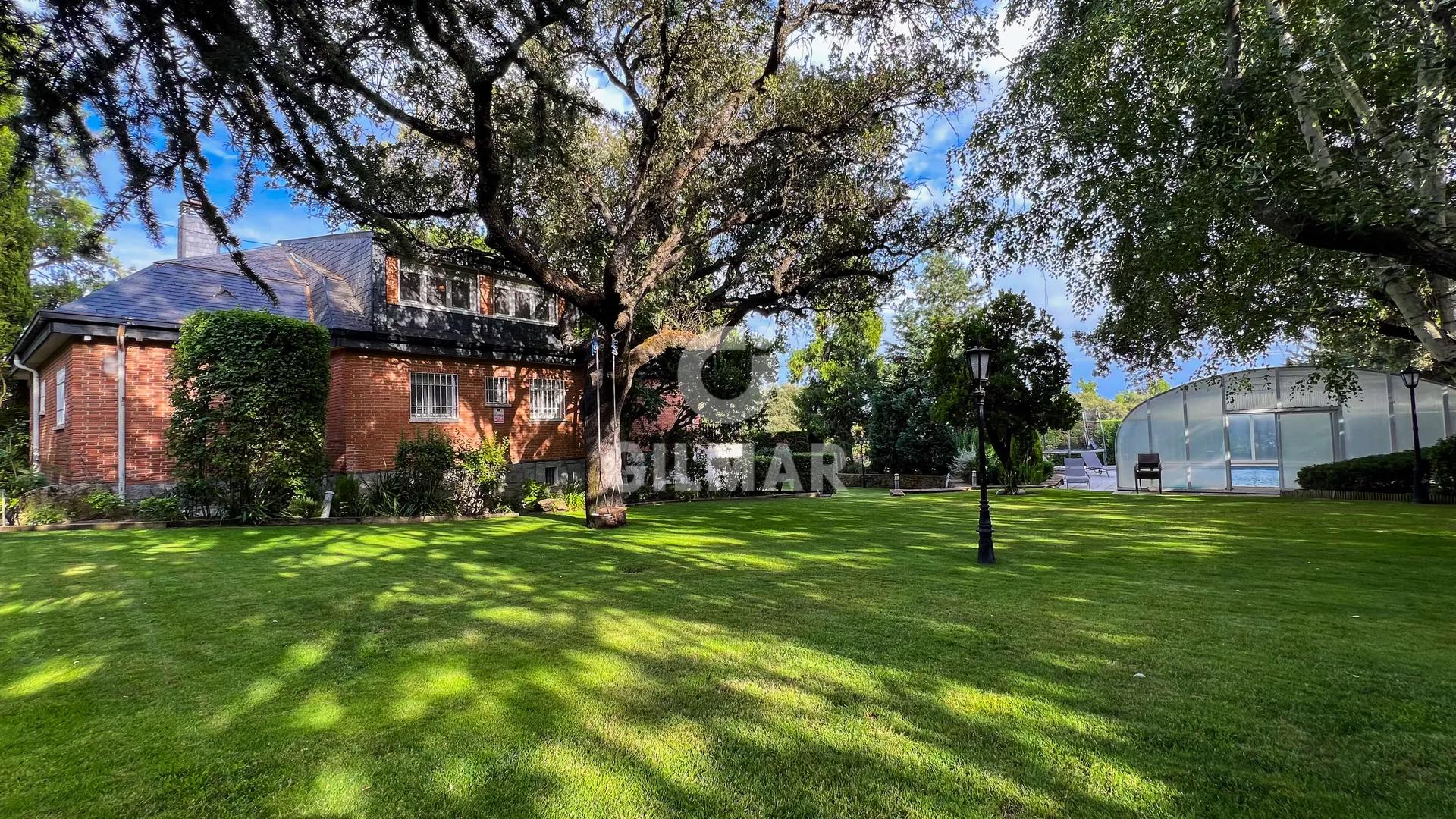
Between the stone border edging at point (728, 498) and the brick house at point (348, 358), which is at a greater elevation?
the brick house at point (348, 358)

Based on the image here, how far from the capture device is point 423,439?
13297 mm

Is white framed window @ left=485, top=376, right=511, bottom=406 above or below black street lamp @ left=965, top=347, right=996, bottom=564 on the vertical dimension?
above

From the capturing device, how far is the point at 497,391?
15.4 meters

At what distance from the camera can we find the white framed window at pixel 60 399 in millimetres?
11812

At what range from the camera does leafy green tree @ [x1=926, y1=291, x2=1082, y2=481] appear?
58.3 ft

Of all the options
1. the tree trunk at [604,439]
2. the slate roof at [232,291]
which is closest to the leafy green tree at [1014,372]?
the tree trunk at [604,439]

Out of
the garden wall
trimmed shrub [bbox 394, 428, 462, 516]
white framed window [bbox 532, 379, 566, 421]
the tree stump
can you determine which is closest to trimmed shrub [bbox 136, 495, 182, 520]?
trimmed shrub [bbox 394, 428, 462, 516]

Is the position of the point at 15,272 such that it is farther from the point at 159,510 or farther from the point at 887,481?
the point at 887,481

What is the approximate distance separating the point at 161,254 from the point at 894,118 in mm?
12061

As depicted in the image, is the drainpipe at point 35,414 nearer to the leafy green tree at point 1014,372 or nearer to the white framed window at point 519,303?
the white framed window at point 519,303

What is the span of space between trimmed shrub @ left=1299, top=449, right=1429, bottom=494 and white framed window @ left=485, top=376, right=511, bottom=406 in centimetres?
2131

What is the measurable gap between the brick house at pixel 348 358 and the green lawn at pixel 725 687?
4.75m

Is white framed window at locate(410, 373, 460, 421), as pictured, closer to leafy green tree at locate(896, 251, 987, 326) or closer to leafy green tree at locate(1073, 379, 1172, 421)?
leafy green tree at locate(896, 251, 987, 326)

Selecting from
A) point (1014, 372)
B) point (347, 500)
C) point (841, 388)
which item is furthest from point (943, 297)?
point (347, 500)
